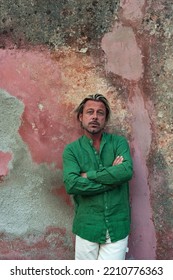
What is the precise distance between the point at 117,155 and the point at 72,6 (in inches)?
45.8

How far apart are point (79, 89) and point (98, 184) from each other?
803mm

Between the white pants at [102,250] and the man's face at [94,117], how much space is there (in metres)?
0.75

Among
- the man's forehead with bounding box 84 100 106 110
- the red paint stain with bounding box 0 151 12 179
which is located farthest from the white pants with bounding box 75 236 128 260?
the man's forehead with bounding box 84 100 106 110

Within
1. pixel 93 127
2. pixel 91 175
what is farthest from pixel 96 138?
pixel 91 175

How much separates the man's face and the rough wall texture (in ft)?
0.90

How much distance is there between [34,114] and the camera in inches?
148

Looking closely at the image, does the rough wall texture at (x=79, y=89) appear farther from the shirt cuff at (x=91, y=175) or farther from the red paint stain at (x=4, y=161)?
the shirt cuff at (x=91, y=175)

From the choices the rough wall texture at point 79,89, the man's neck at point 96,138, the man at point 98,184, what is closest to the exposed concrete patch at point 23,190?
the rough wall texture at point 79,89

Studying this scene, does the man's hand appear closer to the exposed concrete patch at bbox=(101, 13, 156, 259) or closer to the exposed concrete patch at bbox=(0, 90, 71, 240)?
the exposed concrete patch at bbox=(101, 13, 156, 259)

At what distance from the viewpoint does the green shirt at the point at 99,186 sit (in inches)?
129

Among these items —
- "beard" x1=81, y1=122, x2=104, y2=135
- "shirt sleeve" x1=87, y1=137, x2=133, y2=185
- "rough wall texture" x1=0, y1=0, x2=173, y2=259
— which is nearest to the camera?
"shirt sleeve" x1=87, y1=137, x2=133, y2=185

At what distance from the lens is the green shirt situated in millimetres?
3283

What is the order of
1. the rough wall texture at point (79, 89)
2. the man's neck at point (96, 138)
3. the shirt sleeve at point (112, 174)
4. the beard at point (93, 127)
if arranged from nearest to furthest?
the shirt sleeve at point (112, 174), the beard at point (93, 127), the man's neck at point (96, 138), the rough wall texture at point (79, 89)

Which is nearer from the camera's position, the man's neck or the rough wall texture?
the man's neck
